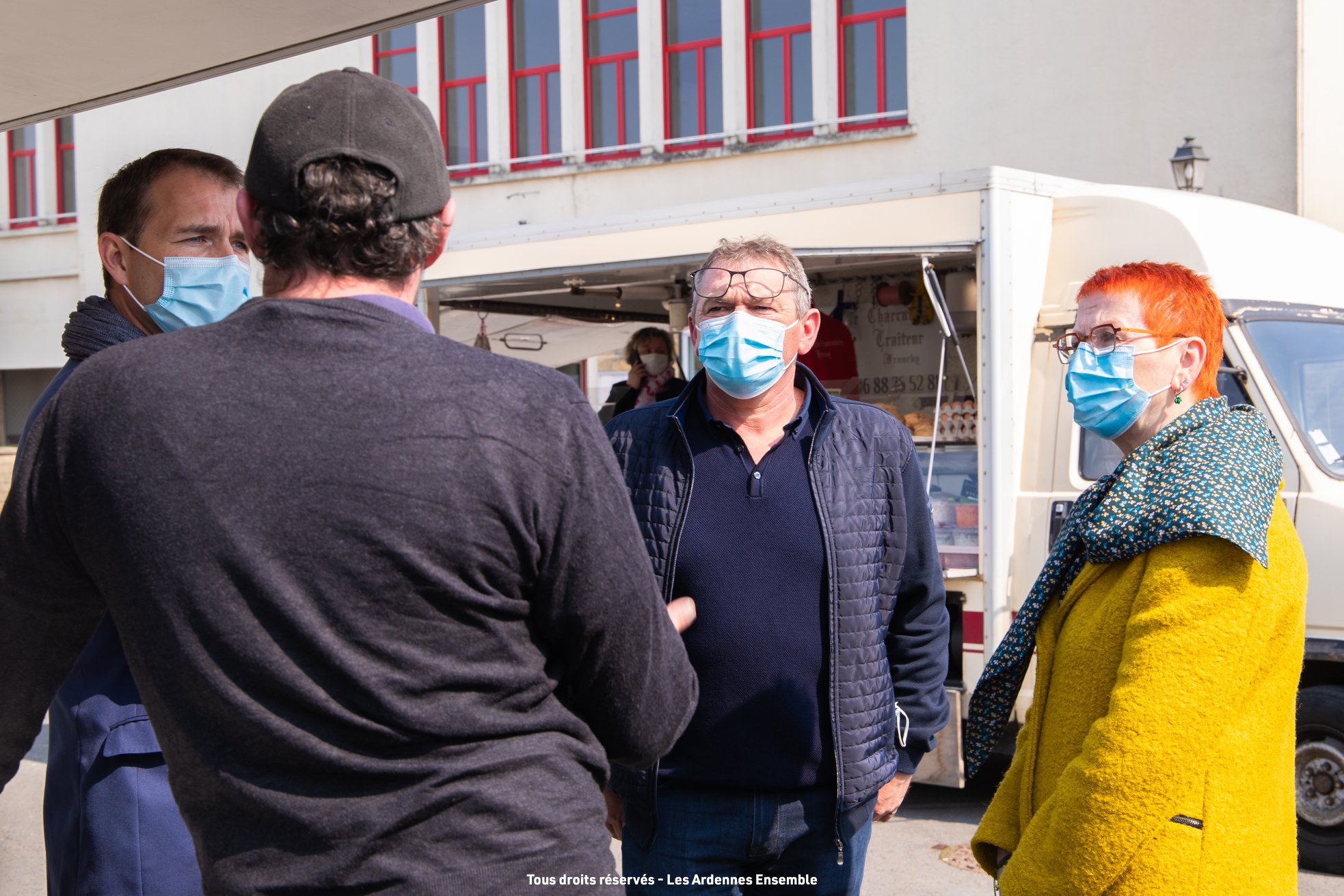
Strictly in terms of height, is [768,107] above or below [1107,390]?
above

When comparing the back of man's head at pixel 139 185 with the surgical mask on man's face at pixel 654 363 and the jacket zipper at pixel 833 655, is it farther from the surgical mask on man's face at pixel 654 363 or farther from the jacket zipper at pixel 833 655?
the surgical mask on man's face at pixel 654 363

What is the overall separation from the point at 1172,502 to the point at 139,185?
6.11 feet

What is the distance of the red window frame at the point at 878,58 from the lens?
14445mm

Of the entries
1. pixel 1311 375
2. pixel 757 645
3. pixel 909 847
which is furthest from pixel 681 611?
pixel 1311 375

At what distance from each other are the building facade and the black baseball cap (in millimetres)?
7927

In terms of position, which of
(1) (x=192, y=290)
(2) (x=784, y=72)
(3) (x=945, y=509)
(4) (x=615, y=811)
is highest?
(2) (x=784, y=72)

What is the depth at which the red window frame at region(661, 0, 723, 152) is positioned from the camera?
1548cm

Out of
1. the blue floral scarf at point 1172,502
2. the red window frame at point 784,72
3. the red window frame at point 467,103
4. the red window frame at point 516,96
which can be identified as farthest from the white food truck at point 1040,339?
the red window frame at point 467,103

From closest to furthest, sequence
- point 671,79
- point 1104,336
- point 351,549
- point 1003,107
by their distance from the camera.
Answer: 1. point 351,549
2. point 1104,336
3. point 1003,107
4. point 671,79

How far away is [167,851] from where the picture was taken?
1.87 metres

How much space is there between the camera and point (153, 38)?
2.85 m

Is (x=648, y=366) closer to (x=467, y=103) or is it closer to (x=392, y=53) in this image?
(x=467, y=103)

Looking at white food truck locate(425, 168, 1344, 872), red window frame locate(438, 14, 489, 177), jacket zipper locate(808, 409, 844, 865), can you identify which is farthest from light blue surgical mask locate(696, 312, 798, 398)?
red window frame locate(438, 14, 489, 177)

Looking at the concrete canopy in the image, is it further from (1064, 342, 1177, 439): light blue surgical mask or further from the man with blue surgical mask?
(1064, 342, 1177, 439): light blue surgical mask
